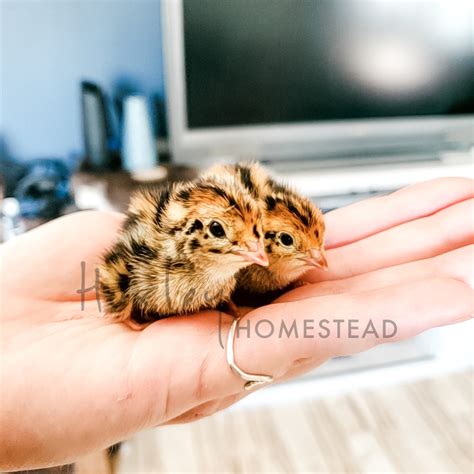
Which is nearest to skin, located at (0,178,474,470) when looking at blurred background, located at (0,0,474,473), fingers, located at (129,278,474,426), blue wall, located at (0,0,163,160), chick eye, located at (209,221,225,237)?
fingers, located at (129,278,474,426)

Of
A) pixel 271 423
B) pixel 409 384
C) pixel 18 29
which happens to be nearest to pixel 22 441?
pixel 271 423

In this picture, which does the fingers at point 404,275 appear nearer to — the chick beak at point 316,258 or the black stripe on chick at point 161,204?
the chick beak at point 316,258

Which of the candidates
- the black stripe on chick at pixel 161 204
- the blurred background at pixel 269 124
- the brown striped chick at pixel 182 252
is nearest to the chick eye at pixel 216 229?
the brown striped chick at pixel 182 252

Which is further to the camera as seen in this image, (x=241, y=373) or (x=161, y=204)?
(x=161, y=204)

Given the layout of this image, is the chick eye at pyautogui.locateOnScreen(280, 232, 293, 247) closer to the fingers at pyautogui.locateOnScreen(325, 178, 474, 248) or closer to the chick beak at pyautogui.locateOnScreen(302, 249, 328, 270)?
the chick beak at pyautogui.locateOnScreen(302, 249, 328, 270)

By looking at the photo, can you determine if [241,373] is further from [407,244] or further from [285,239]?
[407,244]

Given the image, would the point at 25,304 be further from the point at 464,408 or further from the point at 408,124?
the point at 408,124

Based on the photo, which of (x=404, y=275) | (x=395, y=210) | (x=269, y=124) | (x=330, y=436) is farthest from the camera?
(x=269, y=124)

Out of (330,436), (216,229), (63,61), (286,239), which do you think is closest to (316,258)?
(286,239)
